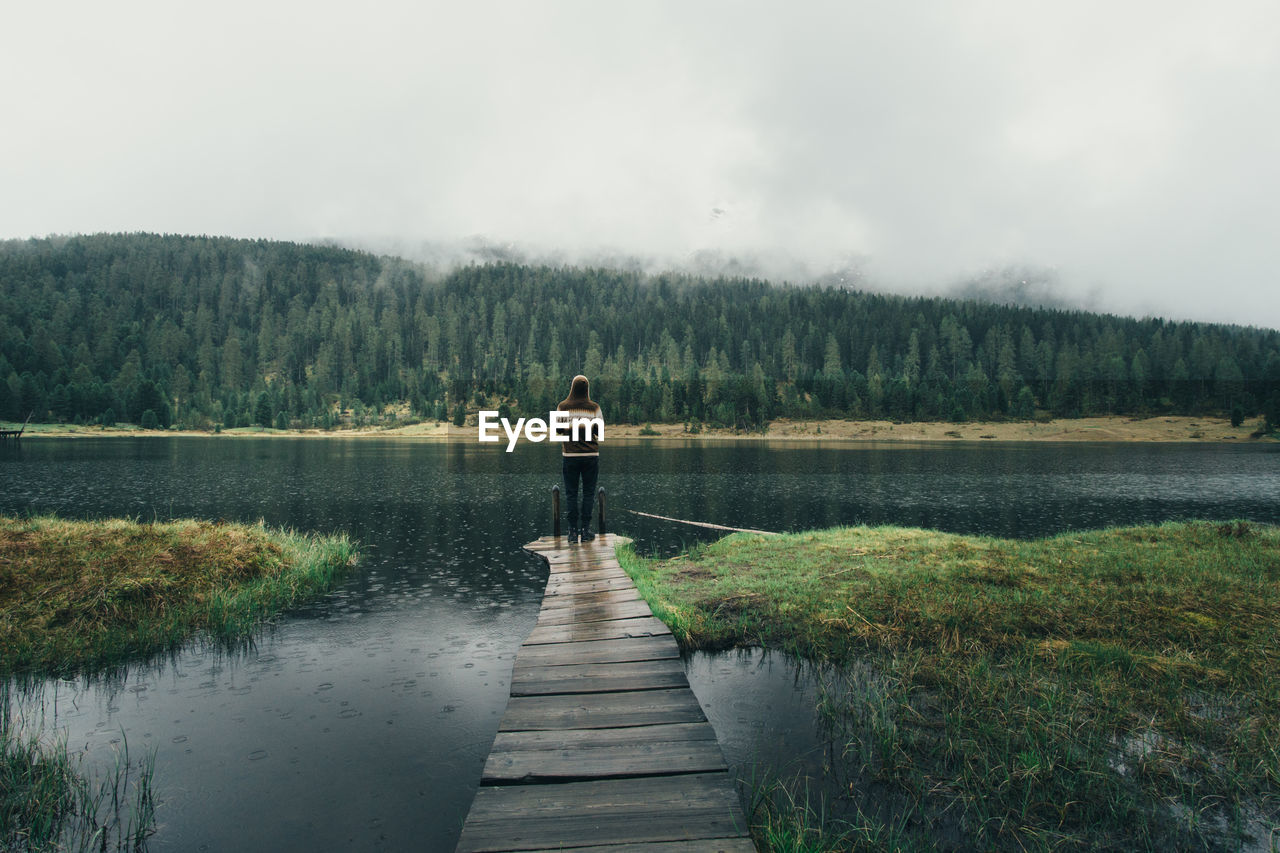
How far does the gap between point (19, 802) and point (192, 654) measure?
6167mm

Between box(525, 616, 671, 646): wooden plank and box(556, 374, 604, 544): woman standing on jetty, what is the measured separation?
5034mm

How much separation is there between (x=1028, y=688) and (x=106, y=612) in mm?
17573

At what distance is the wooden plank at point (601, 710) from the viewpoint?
23.7ft

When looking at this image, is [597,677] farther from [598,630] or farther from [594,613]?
[594,613]

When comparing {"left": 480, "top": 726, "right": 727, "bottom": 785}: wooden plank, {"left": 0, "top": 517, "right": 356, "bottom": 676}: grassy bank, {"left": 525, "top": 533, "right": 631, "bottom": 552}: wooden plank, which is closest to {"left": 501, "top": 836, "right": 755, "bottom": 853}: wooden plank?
{"left": 480, "top": 726, "right": 727, "bottom": 785}: wooden plank

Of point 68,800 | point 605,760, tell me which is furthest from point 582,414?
point 68,800

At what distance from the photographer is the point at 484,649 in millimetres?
13031

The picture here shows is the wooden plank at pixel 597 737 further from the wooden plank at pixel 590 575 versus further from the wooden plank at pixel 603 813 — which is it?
the wooden plank at pixel 590 575

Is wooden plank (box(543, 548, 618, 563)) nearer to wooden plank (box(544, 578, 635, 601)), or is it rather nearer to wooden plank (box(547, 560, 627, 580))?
wooden plank (box(547, 560, 627, 580))

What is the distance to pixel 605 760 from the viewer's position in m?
6.33

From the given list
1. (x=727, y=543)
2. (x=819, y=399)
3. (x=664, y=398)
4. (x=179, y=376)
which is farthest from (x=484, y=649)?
(x=179, y=376)

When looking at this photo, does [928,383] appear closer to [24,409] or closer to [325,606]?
[325,606]

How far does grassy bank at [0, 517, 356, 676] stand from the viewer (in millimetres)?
11930

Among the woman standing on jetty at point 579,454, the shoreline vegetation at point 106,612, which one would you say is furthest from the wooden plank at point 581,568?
the shoreline vegetation at point 106,612
